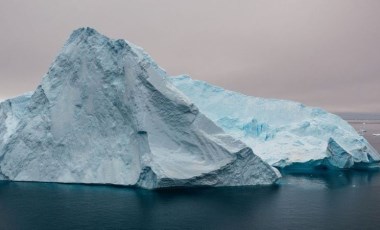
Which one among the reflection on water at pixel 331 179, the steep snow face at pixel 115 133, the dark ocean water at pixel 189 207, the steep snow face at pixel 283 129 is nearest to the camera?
the dark ocean water at pixel 189 207

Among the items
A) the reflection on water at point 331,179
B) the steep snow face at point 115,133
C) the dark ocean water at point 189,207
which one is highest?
the steep snow face at point 115,133

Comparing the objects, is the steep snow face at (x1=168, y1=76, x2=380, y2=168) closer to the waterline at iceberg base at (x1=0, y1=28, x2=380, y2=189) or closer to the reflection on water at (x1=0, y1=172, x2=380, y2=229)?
the reflection on water at (x1=0, y1=172, x2=380, y2=229)

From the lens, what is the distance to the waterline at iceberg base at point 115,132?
27.3 meters

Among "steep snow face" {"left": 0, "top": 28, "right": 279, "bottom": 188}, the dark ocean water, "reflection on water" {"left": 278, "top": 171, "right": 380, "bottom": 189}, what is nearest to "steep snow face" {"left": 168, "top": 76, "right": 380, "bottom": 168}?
"reflection on water" {"left": 278, "top": 171, "right": 380, "bottom": 189}

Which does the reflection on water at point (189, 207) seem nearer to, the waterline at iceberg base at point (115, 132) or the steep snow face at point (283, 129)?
the waterline at iceberg base at point (115, 132)

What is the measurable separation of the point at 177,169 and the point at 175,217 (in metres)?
6.44

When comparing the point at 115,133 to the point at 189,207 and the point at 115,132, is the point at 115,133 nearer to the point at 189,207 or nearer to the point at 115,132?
the point at 115,132

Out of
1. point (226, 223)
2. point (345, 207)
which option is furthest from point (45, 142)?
point (345, 207)

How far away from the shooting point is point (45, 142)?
95.3 ft

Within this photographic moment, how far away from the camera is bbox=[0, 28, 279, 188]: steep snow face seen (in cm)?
2731

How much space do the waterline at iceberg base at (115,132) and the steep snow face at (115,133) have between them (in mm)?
62

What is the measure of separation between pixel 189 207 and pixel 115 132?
8.64 metres

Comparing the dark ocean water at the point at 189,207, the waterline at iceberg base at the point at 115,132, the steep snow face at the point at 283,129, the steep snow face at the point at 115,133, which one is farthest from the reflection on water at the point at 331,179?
the steep snow face at the point at 115,133

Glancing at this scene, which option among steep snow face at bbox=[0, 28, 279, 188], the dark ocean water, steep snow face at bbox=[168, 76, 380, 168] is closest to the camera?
the dark ocean water
